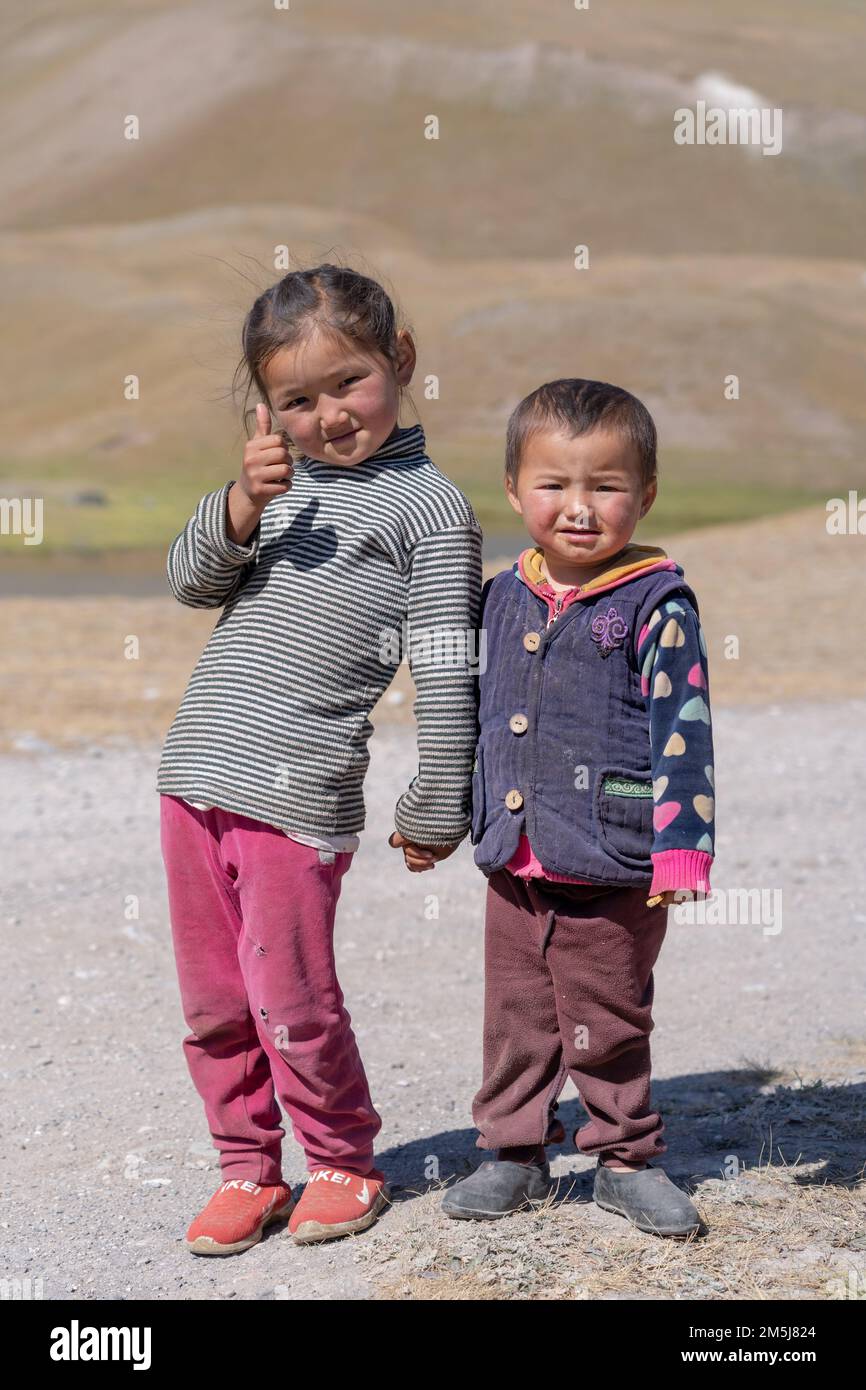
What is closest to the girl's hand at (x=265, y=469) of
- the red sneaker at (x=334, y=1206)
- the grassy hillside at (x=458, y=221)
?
the red sneaker at (x=334, y=1206)

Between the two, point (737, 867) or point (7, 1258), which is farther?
point (737, 867)

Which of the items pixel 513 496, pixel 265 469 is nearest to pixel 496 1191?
pixel 513 496

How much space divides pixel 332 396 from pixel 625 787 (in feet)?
2.92

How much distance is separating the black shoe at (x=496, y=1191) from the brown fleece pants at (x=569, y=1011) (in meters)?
0.08

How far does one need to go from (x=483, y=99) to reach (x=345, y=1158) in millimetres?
90175

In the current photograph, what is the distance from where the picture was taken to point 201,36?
340 feet

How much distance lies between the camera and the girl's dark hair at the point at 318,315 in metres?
2.95

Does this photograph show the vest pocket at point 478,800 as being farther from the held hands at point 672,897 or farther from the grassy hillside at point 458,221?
the grassy hillside at point 458,221

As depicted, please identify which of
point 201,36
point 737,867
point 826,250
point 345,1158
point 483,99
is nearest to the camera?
point 345,1158

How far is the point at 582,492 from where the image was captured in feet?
9.52

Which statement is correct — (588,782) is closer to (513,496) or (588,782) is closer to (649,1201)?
(513,496)

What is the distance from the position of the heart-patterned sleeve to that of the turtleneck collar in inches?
23.1
